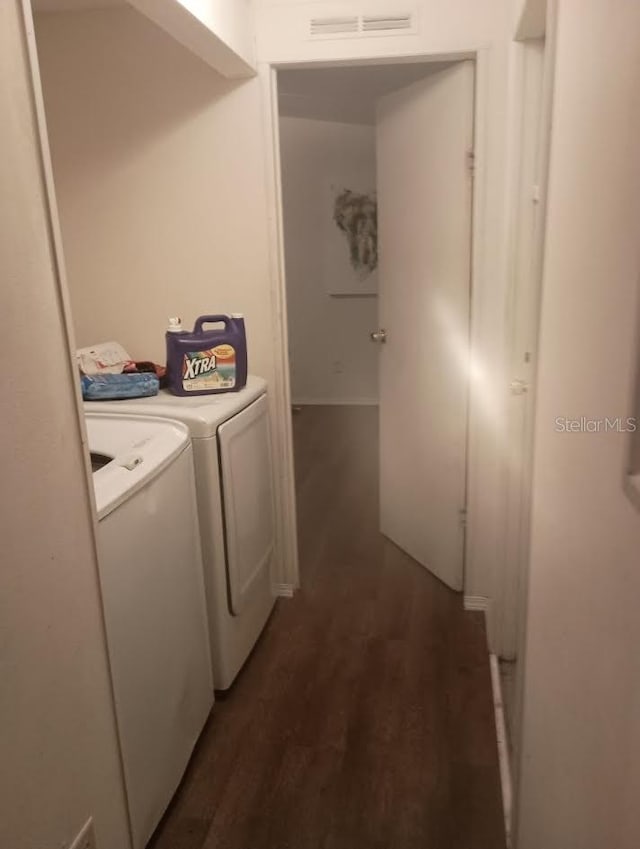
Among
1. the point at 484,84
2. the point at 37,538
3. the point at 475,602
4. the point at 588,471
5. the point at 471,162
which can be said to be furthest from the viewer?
the point at 475,602

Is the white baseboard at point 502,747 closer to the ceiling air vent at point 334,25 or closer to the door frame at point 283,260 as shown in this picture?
the door frame at point 283,260

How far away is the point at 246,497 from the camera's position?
227cm

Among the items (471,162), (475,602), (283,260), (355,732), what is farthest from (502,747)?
(471,162)

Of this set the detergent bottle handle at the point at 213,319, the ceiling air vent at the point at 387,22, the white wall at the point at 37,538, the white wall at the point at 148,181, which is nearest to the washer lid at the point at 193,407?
the detergent bottle handle at the point at 213,319

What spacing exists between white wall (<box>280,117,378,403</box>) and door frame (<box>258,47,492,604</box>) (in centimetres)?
306

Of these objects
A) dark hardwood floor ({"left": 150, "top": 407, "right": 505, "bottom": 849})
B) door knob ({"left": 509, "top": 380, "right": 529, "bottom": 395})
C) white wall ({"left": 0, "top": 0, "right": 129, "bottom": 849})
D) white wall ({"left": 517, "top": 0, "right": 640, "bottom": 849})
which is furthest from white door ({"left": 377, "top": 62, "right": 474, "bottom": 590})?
white wall ({"left": 0, "top": 0, "right": 129, "bottom": 849})

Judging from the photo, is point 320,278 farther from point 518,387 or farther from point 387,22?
point 518,387

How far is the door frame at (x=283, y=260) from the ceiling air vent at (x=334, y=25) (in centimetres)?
9

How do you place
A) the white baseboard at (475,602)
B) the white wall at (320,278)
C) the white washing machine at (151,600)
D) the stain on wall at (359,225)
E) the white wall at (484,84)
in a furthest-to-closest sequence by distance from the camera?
the stain on wall at (359,225)
the white wall at (320,278)
the white baseboard at (475,602)
the white wall at (484,84)
the white washing machine at (151,600)

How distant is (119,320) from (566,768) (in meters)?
2.19

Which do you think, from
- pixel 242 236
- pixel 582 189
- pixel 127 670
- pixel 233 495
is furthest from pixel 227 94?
pixel 127 670

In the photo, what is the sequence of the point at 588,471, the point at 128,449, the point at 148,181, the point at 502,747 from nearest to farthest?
the point at 588,471, the point at 128,449, the point at 502,747, the point at 148,181

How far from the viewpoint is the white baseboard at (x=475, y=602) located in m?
2.67

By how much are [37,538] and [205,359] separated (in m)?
1.25
